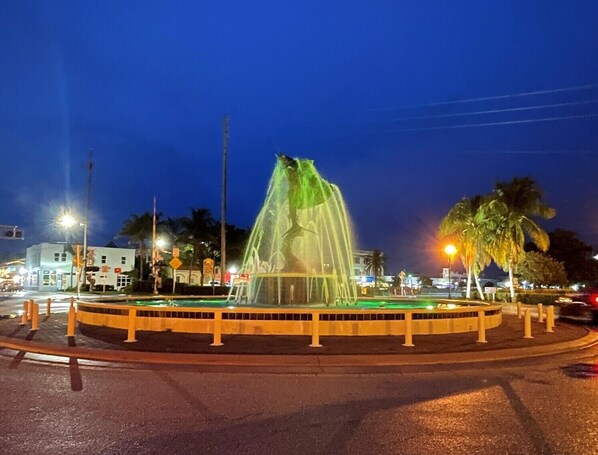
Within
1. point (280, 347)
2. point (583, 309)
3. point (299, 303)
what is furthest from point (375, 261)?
point (280, 347)

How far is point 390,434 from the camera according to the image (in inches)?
253

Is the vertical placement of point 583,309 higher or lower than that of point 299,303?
lower

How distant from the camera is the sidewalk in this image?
12242 millimetres

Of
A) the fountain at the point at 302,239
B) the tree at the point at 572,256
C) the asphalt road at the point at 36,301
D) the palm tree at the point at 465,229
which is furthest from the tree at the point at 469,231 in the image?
the tree at the point at 572,256

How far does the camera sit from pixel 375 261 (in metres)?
97.5

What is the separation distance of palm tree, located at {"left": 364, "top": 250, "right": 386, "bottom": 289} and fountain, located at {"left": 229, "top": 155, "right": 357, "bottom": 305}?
7223cm

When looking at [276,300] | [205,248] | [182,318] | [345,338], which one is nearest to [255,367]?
[345,338]

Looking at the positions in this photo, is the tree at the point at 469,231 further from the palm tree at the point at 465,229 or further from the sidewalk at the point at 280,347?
the sidewalk at the point at 280,347

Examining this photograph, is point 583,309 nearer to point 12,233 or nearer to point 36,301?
point 12,233

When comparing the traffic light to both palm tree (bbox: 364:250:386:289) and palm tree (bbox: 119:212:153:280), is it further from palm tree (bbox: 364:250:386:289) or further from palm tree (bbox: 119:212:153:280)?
palm tree (bbox: 364:250:386:289)

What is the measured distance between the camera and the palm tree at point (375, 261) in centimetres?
9744

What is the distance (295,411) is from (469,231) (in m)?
41.3

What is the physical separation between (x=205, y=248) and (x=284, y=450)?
6700 cm

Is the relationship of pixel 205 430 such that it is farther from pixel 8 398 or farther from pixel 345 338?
pixel 345 338
